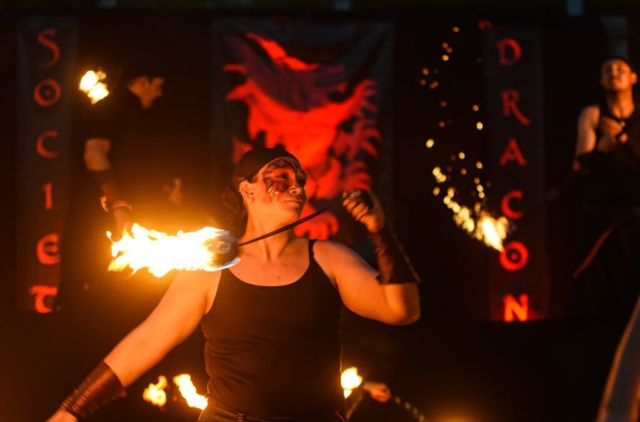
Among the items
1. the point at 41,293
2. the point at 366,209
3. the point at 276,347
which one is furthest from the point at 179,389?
the point at 366,209

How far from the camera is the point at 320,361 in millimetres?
3156

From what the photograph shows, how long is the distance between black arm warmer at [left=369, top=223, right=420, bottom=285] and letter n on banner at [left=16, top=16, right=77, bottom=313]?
3923mm

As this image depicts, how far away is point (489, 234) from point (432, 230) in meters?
0.45

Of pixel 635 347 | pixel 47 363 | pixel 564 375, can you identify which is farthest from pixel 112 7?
pixel 635 347

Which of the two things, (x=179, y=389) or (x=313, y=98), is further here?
(x=313, y=98)

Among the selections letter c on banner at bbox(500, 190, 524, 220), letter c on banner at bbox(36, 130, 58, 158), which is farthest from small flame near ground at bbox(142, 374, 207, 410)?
letter c on banner at bbox(500, 190, 524, 220)

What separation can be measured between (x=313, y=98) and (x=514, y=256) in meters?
2.05

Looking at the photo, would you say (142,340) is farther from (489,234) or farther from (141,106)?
(489,234)

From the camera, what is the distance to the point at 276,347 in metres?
3.12

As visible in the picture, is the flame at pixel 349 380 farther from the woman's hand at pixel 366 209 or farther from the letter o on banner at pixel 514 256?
the letter o on banner at pixel 514 256

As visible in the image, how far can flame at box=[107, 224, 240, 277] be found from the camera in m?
3.26

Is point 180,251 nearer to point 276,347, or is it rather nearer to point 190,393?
point 276,347

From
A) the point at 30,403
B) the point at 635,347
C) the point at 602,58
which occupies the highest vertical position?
the point at 602,58

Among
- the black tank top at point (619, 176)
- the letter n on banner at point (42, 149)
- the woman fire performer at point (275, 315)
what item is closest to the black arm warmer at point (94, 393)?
the woman fire performer at point (275, 315)
